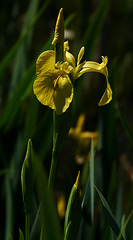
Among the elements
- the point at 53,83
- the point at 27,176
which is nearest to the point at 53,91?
the point at 53,83

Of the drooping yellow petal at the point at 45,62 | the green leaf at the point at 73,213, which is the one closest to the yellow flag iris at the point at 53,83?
the drooping yellow petal at the point at 45,62

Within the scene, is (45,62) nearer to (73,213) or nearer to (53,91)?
(53,91)

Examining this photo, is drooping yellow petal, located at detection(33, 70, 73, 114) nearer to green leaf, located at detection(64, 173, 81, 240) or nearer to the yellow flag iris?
the yellow flag iris

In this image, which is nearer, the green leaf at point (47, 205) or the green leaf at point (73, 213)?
the green leaf at point (47, 205)

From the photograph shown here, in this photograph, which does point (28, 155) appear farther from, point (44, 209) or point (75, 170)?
point (75, 170)

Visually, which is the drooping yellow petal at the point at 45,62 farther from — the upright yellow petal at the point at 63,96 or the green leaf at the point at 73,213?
the green leaf at the point at 73,213

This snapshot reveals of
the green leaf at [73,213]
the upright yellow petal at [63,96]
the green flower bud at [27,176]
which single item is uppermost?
the upright yellow petal at [63,96]

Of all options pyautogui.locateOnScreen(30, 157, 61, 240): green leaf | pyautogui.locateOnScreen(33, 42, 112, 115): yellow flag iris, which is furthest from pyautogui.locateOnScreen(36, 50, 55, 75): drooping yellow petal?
pyautogui.locateOnScreen(30, 157, 61, 240): green leaf

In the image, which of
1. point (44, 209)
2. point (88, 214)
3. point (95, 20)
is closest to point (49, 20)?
point (95, 20)
